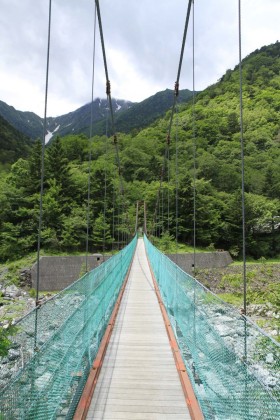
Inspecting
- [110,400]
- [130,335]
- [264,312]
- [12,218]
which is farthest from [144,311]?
[12,218]

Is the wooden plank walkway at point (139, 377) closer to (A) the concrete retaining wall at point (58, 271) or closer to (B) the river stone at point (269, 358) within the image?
(B) the river stone at point (269, 358)

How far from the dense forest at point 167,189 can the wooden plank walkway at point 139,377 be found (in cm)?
458

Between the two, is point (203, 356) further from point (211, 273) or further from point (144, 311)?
point (211, 273)

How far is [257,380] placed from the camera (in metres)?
1.39

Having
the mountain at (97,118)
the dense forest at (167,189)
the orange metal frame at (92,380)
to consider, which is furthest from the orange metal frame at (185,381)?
the mountain at (97,118)

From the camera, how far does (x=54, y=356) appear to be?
1760 mm

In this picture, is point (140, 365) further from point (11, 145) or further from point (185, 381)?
point (11, 145)

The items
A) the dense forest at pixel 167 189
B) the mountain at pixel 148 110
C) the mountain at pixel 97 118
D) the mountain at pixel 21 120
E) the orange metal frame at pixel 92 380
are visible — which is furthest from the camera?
the mountain at pixel 148 110

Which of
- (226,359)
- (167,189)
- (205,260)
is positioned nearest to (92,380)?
(226,359)

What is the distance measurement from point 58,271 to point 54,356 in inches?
611

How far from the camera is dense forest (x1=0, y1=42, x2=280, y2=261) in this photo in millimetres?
20516

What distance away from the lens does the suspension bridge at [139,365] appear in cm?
146

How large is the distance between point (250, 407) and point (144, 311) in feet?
12.5

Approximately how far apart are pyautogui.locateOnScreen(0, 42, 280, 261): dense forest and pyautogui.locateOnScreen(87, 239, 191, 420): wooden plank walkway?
4.58 meters
